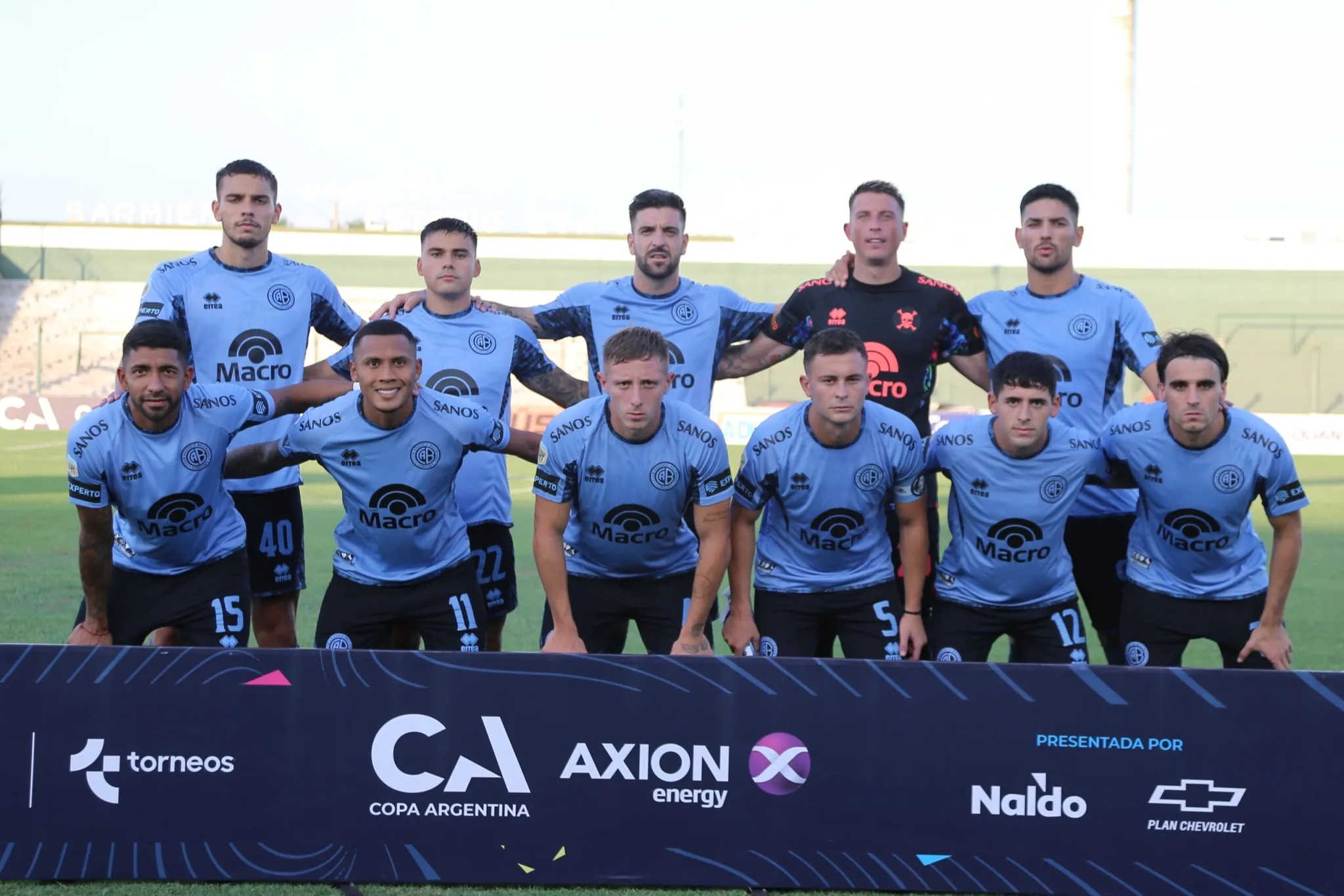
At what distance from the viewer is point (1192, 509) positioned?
496cm

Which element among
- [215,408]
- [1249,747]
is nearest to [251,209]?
[215,408]

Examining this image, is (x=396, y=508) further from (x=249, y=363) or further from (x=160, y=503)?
(x=249, y=363)

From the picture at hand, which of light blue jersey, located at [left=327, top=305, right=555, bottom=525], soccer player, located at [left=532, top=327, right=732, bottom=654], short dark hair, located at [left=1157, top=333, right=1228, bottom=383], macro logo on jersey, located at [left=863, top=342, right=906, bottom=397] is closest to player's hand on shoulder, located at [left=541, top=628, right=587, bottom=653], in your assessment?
soccer player, located at [left=532, top=327, right=732, bottom=654]

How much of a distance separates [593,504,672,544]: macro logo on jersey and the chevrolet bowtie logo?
1.99 metres

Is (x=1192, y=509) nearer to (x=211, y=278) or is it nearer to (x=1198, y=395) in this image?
(x=1198, y=395)

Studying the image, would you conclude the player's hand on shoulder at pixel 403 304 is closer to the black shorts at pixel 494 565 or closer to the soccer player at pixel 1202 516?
the black shorts at pixel 494 565

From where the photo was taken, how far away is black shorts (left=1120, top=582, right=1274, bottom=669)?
5031mm

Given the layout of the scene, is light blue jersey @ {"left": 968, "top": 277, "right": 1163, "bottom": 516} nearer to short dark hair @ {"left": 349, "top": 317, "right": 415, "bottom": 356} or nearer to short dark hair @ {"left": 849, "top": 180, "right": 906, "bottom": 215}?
short dark hair @ {"left": 849, "top": 180, "right": 906, "bottom": 215}

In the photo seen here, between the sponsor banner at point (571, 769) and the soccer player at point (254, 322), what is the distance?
183 centimetres

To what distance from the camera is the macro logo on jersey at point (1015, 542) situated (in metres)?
4.94

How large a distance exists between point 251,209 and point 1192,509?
4101 mm

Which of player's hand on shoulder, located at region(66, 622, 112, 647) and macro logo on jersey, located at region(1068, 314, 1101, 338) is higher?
macro logo on jersey, located at region(1068, 314, 1101, 338)

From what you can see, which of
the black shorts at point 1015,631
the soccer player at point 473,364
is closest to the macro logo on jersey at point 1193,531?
the black shorts at point 1015,631

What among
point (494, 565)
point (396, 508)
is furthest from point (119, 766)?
point (494, 565)
